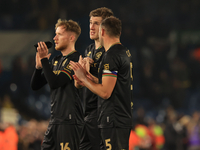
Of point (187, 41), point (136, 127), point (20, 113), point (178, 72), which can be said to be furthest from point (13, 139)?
point (187, 41)

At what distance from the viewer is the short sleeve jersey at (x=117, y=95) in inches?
125

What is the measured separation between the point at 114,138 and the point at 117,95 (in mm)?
458

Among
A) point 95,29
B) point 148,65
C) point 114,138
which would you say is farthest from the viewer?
point 148,65

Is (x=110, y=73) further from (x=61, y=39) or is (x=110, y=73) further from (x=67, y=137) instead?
(x=61, y=39)

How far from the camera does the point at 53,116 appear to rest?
379cm

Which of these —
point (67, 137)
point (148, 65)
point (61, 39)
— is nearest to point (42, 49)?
point (61, 39)

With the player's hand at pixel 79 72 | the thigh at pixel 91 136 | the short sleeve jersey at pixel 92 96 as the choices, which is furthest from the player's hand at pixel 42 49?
the thigh at pixel 91 136

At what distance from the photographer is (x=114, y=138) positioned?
10.2 feet

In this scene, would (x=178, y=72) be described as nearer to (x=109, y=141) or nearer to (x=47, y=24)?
(x=47, y=24)

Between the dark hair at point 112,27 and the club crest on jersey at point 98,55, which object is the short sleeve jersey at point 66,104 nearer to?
the club crest on jersey at point 98,55

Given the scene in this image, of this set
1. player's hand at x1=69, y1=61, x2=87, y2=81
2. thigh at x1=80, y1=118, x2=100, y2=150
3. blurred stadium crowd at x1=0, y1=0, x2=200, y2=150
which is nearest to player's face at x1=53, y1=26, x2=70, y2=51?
player's hand at x1=69, y1=61, x2=87, y2=81

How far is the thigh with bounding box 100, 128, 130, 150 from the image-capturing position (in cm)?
310

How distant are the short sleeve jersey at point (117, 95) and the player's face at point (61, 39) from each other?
956mm

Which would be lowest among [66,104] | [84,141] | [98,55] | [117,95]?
[84,141]
